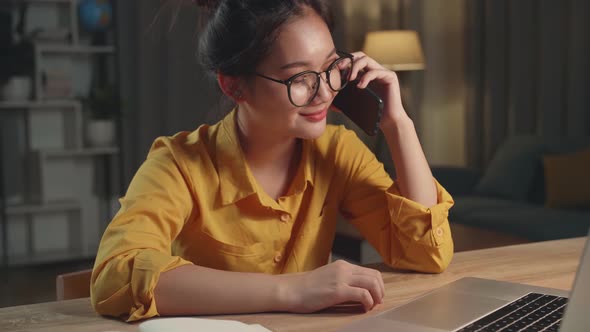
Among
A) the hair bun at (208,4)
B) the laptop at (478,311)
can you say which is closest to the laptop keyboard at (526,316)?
the laptop at (478,311)

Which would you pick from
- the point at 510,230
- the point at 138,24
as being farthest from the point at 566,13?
the point at 138,24

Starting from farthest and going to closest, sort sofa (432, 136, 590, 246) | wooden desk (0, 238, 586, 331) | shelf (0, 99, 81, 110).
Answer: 1. shelf (0, 99, 81, 110)
2. sofa (432, 136, 590, 246)
3. wooden desk (0, 238, 586, 331)

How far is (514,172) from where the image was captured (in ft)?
13.1

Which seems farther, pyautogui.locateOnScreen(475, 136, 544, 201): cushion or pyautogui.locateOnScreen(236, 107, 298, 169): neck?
pyautogui.locateOnScreen(475, 136, 544, 201): cushion

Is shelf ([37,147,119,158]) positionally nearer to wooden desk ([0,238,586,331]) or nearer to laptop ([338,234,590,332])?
wooden desk ([0,238,586,331])

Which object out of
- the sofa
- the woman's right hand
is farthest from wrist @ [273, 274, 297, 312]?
the sofa

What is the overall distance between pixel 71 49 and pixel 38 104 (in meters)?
0.39

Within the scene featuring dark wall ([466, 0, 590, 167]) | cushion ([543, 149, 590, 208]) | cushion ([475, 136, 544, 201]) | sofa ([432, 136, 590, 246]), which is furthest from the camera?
dark wall ([466, 0, 590, 167])

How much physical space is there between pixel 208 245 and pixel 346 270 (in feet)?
1.15

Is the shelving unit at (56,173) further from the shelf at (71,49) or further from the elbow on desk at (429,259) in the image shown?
the elbow on desk at (429,259)

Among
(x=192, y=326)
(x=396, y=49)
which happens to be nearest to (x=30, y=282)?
(x=396, y=49)

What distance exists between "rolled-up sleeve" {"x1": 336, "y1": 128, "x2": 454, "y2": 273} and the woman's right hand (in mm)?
243

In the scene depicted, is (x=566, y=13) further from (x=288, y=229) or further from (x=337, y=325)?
(x=337, y=325)

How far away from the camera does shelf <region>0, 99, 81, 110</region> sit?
4.38 m
